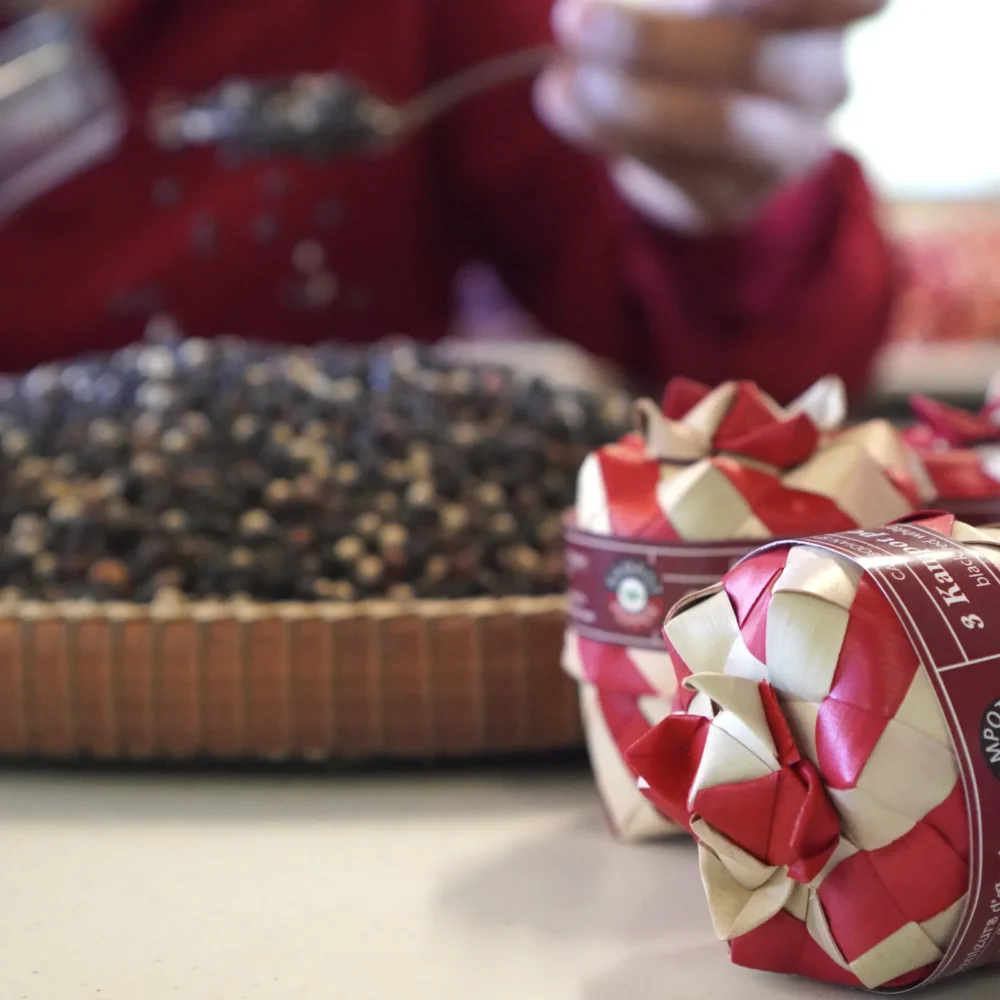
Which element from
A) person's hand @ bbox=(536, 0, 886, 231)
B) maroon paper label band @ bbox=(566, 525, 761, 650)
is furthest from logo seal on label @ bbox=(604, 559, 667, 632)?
person's hand @ bbox=(536, 0, 886, 231)

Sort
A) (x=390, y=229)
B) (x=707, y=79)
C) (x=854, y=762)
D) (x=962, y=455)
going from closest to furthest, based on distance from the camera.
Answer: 1. (x=854, y=762)
2. (x=962, y=455)
3. (x=707, y=79)
4. (x=390, y=229)

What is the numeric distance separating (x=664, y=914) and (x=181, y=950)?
111mm

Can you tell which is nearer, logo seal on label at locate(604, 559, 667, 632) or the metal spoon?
logo seal on label at locate(604, 559, 667, 632)

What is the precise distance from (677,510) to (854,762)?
95 mm

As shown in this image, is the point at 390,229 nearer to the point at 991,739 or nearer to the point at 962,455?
the point at 962,455

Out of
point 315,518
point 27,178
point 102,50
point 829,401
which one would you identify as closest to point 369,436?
point 315,518

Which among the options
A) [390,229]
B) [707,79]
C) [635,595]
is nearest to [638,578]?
[635,595]

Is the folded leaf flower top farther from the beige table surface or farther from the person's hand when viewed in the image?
the person's hand

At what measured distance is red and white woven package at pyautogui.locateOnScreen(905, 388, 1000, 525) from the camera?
310 mm

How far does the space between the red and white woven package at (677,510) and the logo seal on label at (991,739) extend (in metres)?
0.08

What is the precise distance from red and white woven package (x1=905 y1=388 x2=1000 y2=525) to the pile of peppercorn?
4.7 inches

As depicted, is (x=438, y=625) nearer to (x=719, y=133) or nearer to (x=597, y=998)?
(x=597, y=998)

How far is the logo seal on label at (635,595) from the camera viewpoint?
30cm

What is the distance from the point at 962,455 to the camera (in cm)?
32
